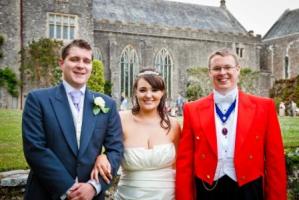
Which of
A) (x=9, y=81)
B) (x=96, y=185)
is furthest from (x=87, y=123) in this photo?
(x=9, y=81)

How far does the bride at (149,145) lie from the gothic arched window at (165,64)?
27.9 m

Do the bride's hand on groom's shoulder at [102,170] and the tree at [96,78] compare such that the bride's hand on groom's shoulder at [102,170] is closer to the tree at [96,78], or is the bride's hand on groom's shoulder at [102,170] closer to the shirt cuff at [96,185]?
the shirt cuff at [96,185]

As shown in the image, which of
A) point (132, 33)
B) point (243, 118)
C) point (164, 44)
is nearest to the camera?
point (243, 118)

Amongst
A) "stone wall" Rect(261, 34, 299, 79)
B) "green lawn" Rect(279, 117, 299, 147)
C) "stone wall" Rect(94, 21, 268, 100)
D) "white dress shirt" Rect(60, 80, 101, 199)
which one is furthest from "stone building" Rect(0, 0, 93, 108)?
"white dress shirt" Rect(60, 80, 101, 199)

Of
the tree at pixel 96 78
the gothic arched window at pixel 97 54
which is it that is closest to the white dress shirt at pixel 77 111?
the tree at pixel 96 78

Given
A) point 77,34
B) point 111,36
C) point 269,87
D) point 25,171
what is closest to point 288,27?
point 269,87

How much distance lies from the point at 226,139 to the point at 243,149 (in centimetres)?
18

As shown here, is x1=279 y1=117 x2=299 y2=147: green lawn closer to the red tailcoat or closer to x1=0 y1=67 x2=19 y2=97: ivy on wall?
the red tailcoat

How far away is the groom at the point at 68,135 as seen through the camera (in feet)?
11.5

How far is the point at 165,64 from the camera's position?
32.7m

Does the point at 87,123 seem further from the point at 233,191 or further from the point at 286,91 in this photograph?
the point at 286,91

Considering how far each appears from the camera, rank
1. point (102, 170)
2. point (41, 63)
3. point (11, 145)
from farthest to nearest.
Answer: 1. point (41, 63)
2. point (11, 145)
3. point (102, 170)

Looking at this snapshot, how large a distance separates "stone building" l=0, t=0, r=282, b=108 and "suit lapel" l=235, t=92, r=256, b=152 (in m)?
21.2

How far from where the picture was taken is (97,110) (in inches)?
150
